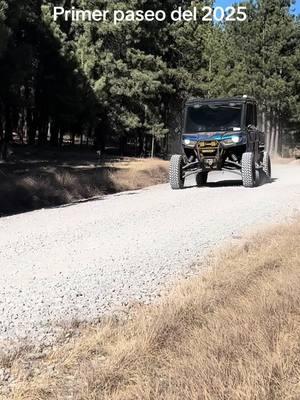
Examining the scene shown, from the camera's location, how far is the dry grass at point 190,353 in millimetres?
3598

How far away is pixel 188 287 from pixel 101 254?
247 centimetres

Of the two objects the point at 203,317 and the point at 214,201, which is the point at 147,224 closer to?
the point at 214,201

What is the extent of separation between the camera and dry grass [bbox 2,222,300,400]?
11.8ft

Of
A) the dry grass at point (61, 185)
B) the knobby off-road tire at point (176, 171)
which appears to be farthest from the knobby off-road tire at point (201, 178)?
the dry grass at point (61, 185)

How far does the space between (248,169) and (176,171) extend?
2337 mm

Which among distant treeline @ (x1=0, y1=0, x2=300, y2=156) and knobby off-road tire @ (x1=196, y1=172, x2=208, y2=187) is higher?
distant treeline @ (x1=0, y1=0, x2=300, y2=156)

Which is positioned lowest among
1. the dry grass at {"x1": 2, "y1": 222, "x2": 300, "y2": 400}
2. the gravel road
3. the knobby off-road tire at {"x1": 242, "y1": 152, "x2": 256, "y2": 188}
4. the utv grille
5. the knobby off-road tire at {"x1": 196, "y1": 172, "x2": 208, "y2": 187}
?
the gravel road

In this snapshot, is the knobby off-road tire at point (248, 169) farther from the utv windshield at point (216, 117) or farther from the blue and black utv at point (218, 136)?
the utv windshield at point (216, 117)

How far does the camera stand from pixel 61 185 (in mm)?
19297

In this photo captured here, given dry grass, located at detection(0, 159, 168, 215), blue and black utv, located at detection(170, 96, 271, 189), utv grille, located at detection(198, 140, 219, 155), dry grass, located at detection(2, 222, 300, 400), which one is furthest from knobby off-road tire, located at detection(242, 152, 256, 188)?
dry grass, located at detection(2, 222, 300, 400)

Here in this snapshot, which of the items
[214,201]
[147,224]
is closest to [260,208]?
[214,201]

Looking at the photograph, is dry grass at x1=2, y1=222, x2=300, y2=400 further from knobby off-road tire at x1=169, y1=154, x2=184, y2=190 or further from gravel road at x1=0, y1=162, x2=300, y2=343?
knobby off-road tire at x1=169, y1=154, x2=184, y2=190

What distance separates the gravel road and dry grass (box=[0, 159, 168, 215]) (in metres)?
2.62

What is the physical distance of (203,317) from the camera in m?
5.00
